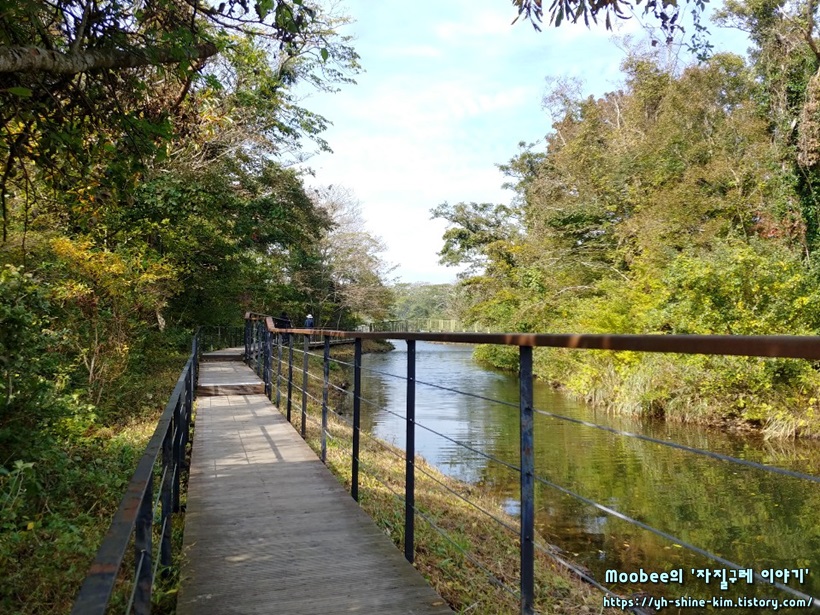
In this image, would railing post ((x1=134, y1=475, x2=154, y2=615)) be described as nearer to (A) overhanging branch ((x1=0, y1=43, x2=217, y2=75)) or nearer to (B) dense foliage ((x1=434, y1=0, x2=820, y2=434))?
(A) overhanging branch ((x1=0, y1=43, x2=217, y2=75))

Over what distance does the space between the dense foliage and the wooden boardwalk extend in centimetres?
1005

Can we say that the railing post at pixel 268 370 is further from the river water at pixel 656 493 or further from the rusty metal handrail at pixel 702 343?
the rusty metal handrail at pixel 702 343

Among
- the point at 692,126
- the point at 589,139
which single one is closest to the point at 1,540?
the point at 692,126

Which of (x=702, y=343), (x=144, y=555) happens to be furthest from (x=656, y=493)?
(x=144, y=555)

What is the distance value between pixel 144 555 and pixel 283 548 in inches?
64.7

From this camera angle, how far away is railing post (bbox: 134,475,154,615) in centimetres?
138

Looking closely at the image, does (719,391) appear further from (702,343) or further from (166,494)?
(702,343)

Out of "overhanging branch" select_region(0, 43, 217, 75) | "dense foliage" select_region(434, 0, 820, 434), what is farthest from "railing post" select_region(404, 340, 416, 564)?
"dense foliage" select_region(434, 0, 820, 434)

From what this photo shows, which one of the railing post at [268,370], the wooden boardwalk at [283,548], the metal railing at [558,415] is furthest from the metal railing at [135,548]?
the railing post at [268,370]

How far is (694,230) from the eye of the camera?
16250 mm

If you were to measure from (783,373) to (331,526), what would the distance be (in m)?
11.0

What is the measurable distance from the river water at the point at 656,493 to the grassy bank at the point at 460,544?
720mm

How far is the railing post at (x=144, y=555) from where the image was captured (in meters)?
1.38

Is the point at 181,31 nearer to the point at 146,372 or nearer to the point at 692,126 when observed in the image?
the point at 146,372
